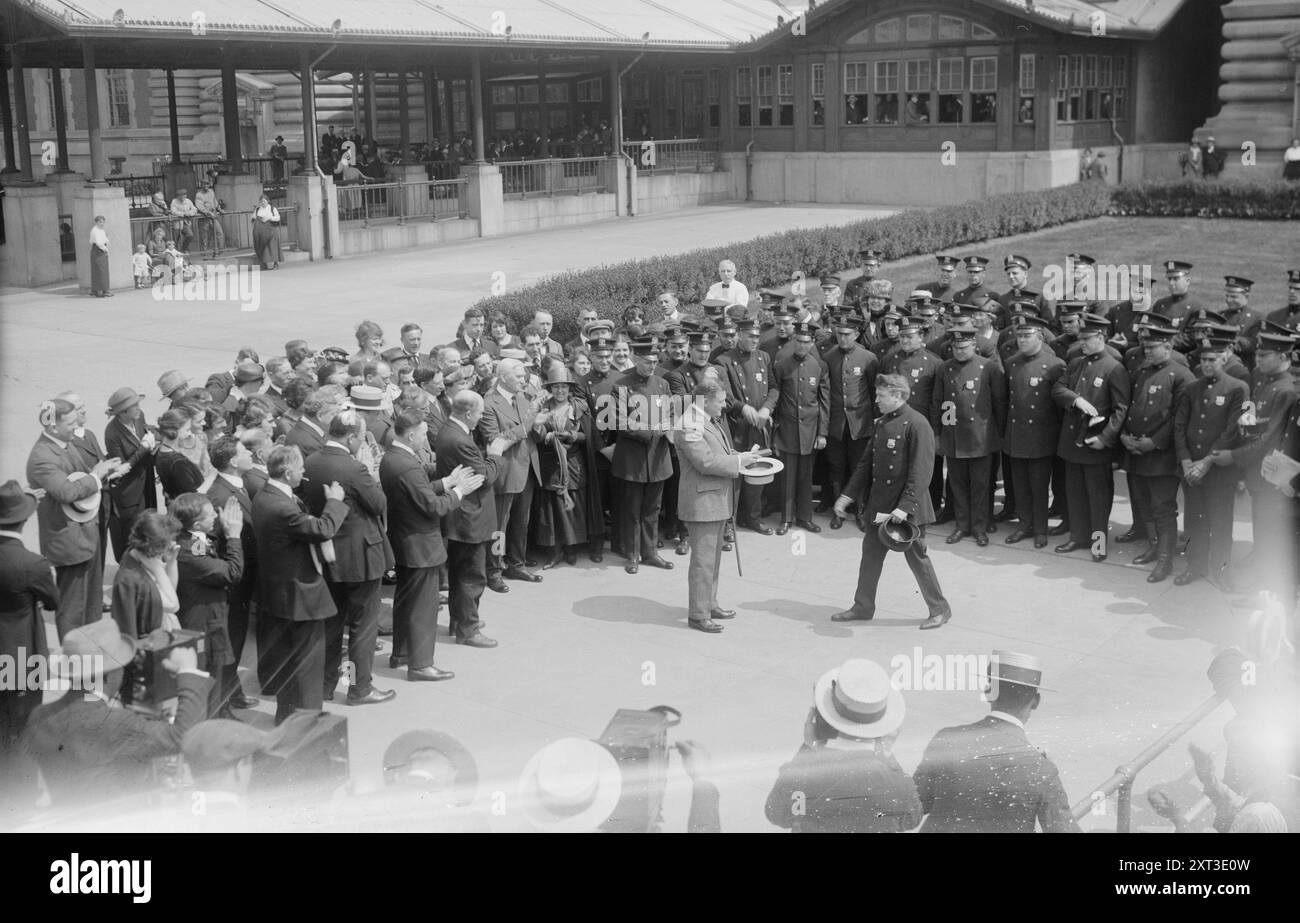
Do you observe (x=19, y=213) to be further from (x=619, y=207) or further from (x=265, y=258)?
(x=619, y=207)

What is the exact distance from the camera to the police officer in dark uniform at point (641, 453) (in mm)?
11672

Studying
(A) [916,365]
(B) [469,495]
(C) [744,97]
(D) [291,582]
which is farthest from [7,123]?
(D) [291,582]

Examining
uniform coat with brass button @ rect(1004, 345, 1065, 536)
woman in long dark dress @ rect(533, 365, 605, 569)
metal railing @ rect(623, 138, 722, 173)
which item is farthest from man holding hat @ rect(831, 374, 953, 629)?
metal railing @ rect(623, 138, 722, 173)

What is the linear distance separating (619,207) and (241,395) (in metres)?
26.0

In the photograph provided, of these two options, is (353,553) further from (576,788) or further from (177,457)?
(576,788)

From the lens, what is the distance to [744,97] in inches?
1571

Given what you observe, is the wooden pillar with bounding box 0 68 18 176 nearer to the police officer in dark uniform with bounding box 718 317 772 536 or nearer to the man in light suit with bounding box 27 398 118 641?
the police officer in dark uniform with bounding box 718 317 772 536

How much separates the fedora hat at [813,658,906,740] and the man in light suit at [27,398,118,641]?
5668mm

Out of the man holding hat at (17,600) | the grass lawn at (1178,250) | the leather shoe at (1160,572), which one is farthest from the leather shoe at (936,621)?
the grass lawn at (1178,250)

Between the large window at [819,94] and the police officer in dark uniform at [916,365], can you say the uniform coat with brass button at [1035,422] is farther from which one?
the large window at [819,94]

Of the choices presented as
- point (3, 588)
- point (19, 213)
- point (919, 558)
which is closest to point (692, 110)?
point (19, 213)

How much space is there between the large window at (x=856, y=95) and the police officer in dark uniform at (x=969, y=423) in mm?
25901

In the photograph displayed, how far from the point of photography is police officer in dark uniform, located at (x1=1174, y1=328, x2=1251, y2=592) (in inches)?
433

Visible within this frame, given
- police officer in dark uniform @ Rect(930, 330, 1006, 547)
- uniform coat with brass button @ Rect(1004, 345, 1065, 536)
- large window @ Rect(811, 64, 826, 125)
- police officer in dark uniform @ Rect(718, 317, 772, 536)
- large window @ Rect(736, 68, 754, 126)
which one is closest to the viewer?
uniform coat with brass button @ Rect(1004, 345, 1065, 536)
